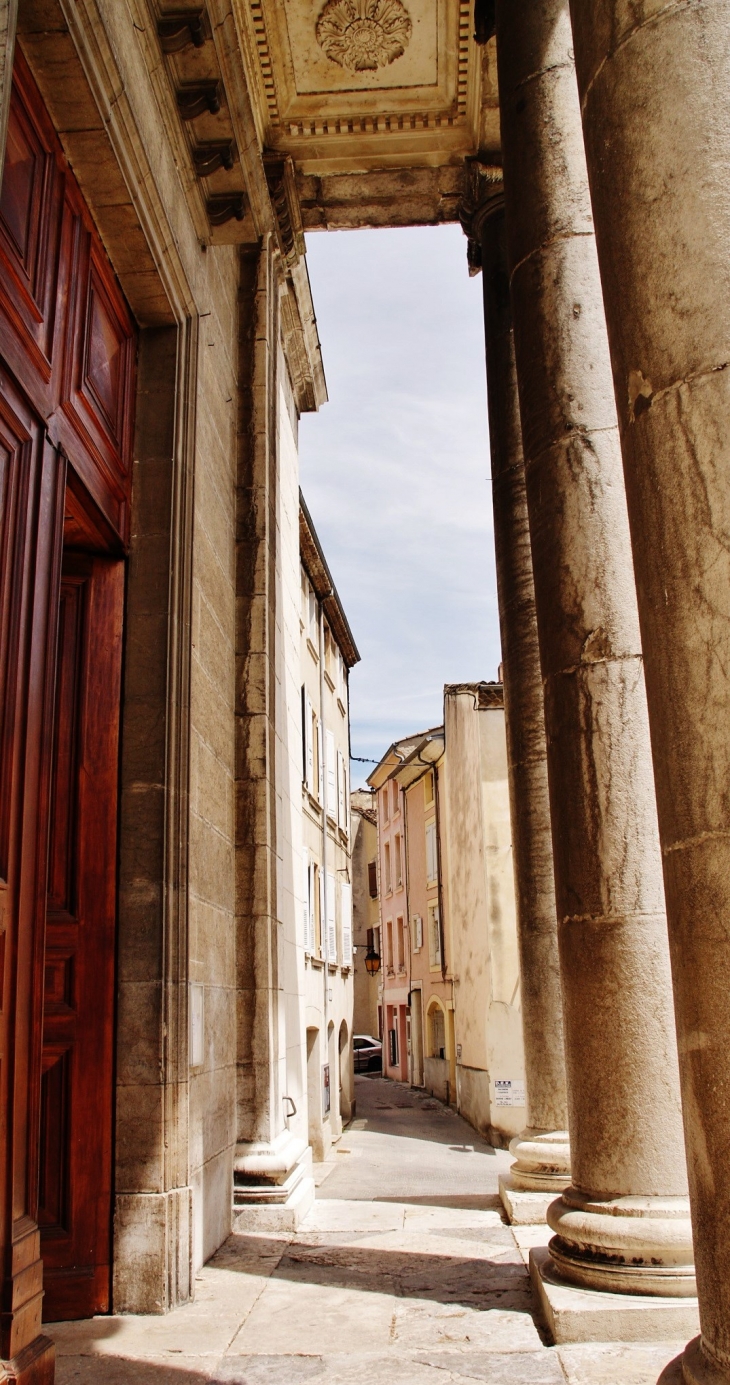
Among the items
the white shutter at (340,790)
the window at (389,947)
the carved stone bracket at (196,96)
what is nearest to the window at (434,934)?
the white shutter at (340,790)

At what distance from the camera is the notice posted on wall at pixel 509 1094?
17.3 metres

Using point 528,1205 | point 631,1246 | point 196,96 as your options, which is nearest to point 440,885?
point 528,1205

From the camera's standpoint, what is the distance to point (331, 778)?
20469 mm

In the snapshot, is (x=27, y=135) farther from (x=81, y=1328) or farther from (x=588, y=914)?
(x=81, y=1328)

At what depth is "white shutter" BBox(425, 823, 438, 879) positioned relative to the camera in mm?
27688

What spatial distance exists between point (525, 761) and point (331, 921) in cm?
1278

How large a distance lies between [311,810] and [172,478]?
40.9 feet

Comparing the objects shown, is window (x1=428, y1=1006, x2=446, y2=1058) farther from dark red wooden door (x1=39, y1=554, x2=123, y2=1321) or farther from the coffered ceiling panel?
dark red wooden door (x1=39, y1=554, x2=123, y2=1321)

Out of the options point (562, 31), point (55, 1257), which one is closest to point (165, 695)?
point (55, 1257)

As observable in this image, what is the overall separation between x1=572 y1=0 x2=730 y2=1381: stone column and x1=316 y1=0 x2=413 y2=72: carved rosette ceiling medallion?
5673mm

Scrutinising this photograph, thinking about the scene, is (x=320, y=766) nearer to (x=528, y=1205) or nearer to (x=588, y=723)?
(x=528, y=1205)

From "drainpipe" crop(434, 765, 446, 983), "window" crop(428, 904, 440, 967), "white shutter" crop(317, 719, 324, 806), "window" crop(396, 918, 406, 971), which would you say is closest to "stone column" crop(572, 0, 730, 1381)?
"white shutter" crop(317, 719, 324, 806)

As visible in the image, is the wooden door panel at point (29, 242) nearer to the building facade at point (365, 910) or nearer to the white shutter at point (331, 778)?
the white shutter at point (331, 778)

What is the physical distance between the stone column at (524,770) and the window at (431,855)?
65.5 ft
